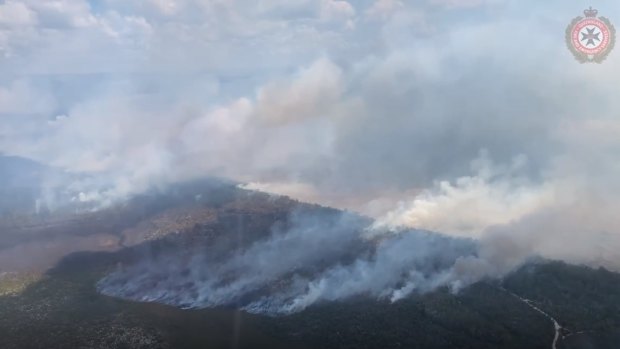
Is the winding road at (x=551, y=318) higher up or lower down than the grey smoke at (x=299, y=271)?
lower down

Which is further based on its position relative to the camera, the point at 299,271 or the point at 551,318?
the point at 299,271

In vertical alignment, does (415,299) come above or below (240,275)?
below

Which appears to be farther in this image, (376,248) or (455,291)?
(376,248)

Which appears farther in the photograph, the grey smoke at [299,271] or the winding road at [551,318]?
the grey smoke at [299,271]

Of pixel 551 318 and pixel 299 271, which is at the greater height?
pixel 299 271

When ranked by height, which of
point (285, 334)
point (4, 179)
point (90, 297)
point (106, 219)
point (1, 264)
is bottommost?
point (285, 334)

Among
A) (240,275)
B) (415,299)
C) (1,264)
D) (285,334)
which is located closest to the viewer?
(285,334)

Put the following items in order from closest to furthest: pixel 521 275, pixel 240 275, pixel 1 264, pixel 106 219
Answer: pixel 521 275 < pixel 240 275 < pixel 1 264 < pixel 106 219

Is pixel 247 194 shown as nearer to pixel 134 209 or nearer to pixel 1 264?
pixel 134 209

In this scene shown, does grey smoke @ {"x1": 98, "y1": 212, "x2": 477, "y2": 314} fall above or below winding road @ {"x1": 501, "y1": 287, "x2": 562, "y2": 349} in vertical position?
above

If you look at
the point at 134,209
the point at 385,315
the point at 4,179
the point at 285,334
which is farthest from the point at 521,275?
the point at 4,179

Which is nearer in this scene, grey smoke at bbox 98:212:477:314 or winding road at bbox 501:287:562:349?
winding road at bbox 501:287:562:349
